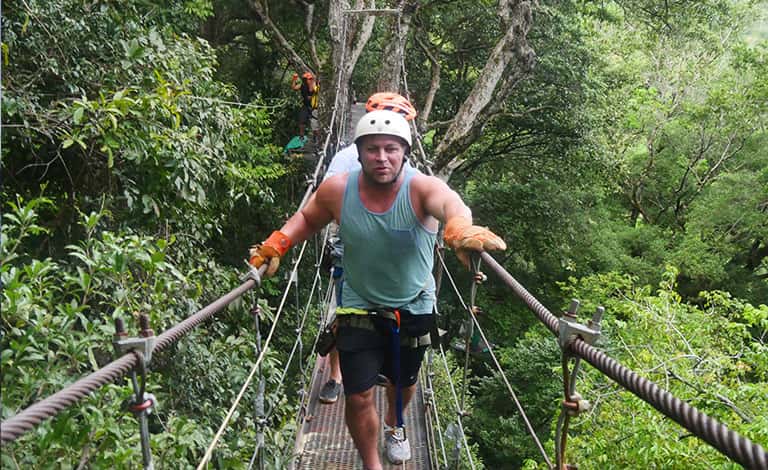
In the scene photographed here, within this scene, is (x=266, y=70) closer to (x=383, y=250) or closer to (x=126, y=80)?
(x=126, y=80)

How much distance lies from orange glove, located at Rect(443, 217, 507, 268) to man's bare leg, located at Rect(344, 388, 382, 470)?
1.80 feet

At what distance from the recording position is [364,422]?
1.74 metres

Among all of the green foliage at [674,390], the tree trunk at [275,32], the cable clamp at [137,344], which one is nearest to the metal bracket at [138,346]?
the cable clamp at [137,344]

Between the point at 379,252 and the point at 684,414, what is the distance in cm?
107

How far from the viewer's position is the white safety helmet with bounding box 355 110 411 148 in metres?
1.61

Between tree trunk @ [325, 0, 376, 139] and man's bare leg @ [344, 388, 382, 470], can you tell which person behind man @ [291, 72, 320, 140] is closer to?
tree trunk @ [325, 0, 376, 139]

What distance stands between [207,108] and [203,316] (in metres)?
2.48

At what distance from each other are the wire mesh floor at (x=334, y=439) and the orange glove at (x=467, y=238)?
41.5 inches

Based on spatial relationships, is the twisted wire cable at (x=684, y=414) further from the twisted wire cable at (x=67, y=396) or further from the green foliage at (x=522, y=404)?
the green foliage at (x=522, y=404)

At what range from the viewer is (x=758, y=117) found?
30.8 ft

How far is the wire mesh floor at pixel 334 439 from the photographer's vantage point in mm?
2242

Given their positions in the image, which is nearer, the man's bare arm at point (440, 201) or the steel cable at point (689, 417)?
the steel cable at point (689, 417)

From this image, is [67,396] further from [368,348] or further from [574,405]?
[368,348]

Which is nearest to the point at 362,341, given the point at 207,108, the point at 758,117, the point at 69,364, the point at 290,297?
the point at 69,364
